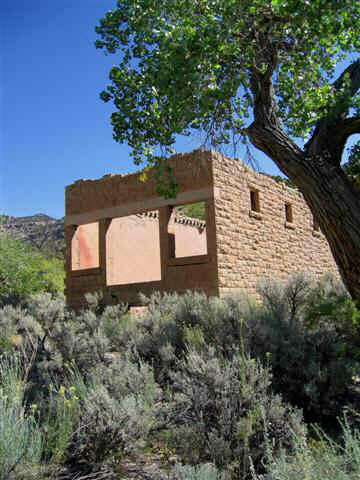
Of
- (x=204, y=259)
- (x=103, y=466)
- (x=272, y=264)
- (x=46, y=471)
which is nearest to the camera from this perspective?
(x=46, y=471)

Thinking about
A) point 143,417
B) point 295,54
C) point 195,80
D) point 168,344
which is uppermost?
point 295,54

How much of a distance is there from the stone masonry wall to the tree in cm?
468

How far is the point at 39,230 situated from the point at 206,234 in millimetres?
31073

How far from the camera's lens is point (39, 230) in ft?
133

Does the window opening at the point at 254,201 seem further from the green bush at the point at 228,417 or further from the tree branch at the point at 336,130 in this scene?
the green bush at the point at 228,417

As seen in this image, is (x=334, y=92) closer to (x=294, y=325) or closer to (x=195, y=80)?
(x=195, y=80)

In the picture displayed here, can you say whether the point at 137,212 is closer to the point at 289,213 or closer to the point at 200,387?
the point at 289,213

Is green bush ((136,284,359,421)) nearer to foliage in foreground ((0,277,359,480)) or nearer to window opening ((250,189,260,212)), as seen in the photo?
foliage in foreground ((0,277,359,480))

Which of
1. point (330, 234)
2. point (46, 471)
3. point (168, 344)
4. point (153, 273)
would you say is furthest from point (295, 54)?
point (153, 273)

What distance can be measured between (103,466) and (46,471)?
0.49 m

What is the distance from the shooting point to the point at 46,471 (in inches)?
138

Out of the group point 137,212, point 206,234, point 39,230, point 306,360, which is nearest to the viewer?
point 306,360

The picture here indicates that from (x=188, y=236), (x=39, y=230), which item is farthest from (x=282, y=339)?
(x=39, y=230)

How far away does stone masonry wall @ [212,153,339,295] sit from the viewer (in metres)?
12.7
